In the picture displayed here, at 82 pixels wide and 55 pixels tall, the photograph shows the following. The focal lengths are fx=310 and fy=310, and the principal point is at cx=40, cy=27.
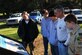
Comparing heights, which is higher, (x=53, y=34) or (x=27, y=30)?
(x=53, y=34)

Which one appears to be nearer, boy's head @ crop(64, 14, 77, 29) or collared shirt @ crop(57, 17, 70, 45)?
boy's head @ crop(64, 14, 77, 29)

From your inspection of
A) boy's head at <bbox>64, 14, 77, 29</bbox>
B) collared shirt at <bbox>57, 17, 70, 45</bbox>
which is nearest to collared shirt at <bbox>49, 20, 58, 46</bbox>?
collared shirt at <bbox>57, 17, 70, 45</bbox>

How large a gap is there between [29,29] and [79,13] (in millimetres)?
25544

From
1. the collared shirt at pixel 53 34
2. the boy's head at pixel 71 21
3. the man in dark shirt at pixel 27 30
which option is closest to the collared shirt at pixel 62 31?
the boy's head at pixel 71 21

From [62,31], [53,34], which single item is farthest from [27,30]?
[62,31]

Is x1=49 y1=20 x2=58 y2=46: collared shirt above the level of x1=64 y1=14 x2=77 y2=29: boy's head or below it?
below

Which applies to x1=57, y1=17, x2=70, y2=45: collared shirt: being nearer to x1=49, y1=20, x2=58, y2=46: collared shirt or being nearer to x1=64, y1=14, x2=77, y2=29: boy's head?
x1=64, y1=14, x2=77, y2=29: boy's head

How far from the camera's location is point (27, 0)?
5478 cm

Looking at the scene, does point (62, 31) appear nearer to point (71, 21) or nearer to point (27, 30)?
point (71, 21)

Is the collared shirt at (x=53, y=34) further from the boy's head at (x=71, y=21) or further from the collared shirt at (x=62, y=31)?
the boy's head at (x=71, y=21)

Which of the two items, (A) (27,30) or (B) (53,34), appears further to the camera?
(A) (27,30)

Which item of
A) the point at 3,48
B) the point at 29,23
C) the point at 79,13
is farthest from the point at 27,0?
the point at 3,48

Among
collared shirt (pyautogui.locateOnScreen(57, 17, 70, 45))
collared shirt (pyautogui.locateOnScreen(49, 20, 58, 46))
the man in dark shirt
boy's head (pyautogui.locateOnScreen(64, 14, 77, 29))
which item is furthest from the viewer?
the man in dark shirt

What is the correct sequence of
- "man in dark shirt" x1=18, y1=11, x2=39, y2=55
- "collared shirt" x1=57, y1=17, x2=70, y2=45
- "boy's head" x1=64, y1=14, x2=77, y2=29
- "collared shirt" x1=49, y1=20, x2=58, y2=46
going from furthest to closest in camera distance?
"man in dark shirt" x1=18, y1=11, x2=39, y2=55
"collared shirt" x1=49, y1=20, x2=58, y2=46
"collared shirt" x1=57, y1=17, x2=70, y2=45
"boy's head" x1=64, y1=14, x2=77, y2=29
